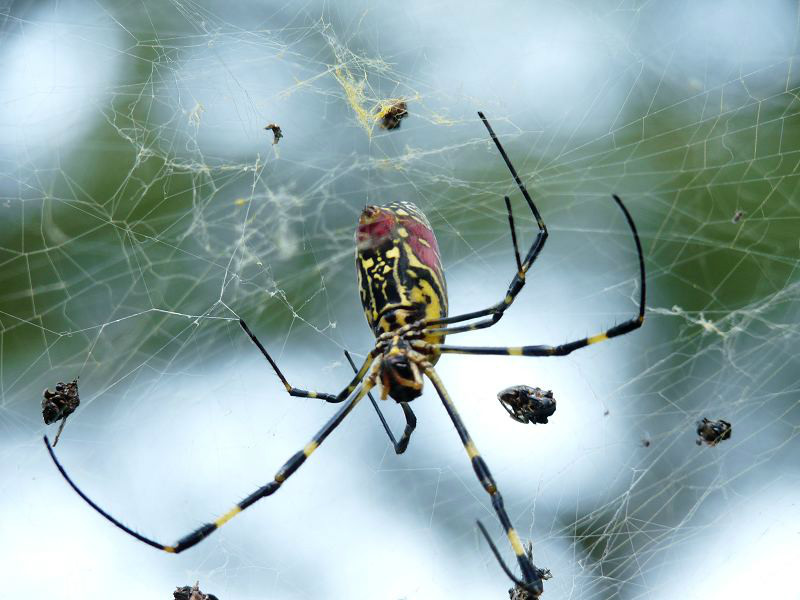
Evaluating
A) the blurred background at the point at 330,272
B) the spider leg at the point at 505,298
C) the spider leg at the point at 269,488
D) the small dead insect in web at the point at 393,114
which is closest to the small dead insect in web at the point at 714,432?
the blurred background at the point at 330,272

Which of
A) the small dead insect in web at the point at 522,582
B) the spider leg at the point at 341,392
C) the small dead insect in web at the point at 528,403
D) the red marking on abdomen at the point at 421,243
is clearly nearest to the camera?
the small dead insect in web at the point at 522,582

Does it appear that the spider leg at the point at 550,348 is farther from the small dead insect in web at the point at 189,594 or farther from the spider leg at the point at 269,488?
the small dead insect in web at the point at 189,594

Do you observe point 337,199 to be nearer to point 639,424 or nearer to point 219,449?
point 219,449

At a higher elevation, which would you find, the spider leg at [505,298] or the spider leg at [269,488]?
→ the spider leg at [505,298]

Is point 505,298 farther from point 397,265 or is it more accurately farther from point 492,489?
point 492,489

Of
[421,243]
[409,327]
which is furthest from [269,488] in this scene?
[421,243]

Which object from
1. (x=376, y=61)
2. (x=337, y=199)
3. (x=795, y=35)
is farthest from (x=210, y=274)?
(x=795, y=35)
